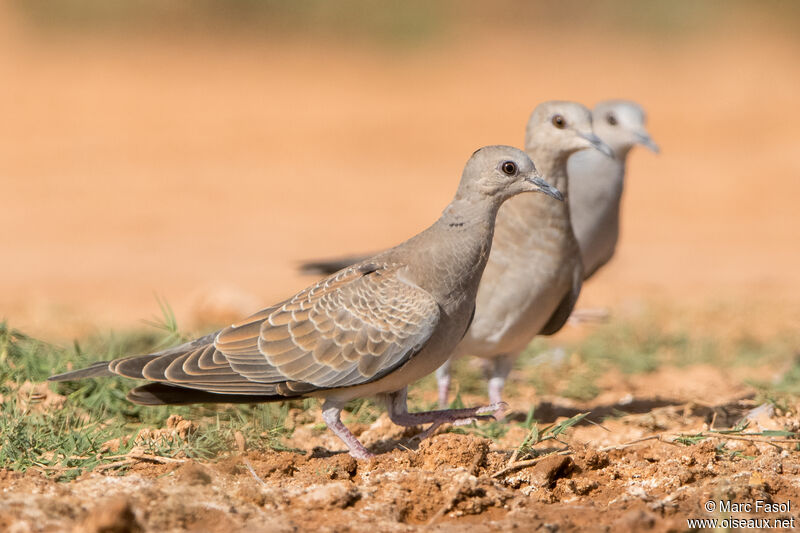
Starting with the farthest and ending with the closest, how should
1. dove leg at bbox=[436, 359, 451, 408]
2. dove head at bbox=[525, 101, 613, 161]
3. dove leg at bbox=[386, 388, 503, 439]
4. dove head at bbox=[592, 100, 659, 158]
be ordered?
1. dove head at bbox=[592, 100, 659, 158]
2. dove leg at bbox=[436, 359, 451, 408]
3. dove head at bbox=[525, 101, 613, 161]
4. dove leg at bbox=[386, 388, 503, 439]

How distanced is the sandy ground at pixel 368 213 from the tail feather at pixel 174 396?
0.77 ft

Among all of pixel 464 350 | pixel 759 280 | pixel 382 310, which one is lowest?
pixel 759 280

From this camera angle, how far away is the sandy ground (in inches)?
144

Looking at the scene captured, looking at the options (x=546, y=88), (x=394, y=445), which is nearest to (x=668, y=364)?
(x=394, y=445)

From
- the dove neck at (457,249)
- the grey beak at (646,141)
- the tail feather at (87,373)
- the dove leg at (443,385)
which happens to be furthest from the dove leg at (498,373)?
the tail feather at (87,373)

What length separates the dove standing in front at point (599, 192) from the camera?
6027 millimetres

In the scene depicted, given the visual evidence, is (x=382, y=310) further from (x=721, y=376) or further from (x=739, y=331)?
(x=739, y=331)

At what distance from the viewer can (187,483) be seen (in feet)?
12.0

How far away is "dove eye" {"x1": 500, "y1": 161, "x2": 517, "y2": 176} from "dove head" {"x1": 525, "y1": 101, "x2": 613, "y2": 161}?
3.47 feet

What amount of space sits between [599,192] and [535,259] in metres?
1.21

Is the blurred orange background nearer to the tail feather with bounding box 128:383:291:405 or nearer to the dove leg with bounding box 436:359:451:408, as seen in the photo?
the dove leg with bounding box 436:359:451:408

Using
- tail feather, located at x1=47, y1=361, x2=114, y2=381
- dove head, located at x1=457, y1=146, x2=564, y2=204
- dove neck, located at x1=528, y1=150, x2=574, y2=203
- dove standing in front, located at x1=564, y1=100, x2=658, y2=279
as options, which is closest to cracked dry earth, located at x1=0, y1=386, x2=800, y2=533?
tail feather, located at x1=47, y1=361, x2=114, y2=381

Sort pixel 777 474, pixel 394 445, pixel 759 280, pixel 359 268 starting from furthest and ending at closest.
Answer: pixel 759 280 < pixel 394 445 < pixel 359 268 < pixel 777 474

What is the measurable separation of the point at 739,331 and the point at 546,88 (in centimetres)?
1018
